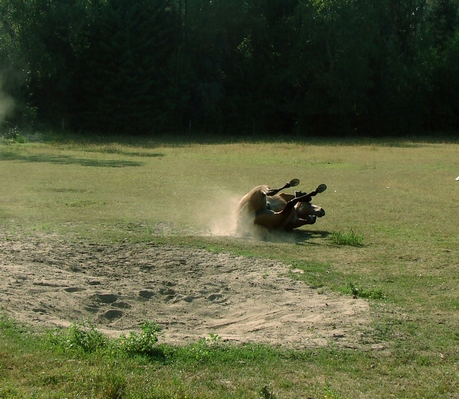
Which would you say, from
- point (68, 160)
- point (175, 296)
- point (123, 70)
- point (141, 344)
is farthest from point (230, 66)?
point (141, 344)

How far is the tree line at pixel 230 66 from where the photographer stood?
4372cm

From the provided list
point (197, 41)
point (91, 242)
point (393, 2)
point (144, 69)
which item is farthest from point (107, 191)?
point (393, 2)

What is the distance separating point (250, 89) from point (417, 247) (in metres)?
39.9

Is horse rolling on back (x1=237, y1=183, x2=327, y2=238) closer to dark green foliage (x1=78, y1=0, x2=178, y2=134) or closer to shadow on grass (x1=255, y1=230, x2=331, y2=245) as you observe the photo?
shadow on grass (x1=255, y1=230, x2=331, y2=245)

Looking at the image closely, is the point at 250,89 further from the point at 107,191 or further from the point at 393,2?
the point at 107,191

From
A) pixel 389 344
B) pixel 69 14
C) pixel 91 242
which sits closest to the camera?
pixel 389 344

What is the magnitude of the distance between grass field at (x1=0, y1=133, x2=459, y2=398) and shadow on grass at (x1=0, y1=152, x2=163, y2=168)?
0.08 meters

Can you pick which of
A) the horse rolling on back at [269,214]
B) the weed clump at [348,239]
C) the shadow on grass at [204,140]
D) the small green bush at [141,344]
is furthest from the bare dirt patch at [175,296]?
the shadow on grass at [204,140]

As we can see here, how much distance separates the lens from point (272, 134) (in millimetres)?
48000

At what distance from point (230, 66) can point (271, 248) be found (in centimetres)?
4077

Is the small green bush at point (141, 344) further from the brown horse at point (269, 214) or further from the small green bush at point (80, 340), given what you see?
the brown horse at point (269, 214)

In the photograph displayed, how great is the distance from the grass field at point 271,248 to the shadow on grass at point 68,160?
0.08m

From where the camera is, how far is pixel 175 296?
7379mm

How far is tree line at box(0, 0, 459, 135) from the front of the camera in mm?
43719
